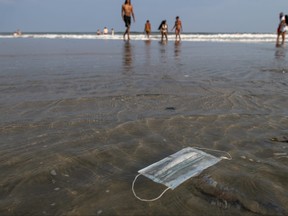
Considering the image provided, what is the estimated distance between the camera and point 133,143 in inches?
92.9

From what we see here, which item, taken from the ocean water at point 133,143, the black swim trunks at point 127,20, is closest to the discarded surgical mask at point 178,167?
the ocean water at point 133,143

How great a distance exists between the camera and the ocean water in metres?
1.61

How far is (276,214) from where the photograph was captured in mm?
1503

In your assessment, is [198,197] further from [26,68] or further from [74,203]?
[26,68]

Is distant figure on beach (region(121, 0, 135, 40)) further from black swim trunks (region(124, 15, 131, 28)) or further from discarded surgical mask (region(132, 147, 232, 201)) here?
discarded surgical mask (region(132, 147, 232, 201))

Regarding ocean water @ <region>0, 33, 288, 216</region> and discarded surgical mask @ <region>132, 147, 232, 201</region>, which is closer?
ocean water @ <region>0, 33, 288, 216</region>

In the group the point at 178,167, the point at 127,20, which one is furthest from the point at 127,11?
the point at 178,167

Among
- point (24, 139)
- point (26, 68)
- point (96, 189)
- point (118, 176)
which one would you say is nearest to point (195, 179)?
point (118, 176)

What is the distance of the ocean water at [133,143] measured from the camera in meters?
1.61

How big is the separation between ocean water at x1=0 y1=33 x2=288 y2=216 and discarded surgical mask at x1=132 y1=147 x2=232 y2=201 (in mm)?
54

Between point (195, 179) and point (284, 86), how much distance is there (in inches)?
125

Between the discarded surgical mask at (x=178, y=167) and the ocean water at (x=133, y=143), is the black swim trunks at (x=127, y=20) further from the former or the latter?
the discarded surgical mask at (x=178, y=167)

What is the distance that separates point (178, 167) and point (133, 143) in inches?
21.1

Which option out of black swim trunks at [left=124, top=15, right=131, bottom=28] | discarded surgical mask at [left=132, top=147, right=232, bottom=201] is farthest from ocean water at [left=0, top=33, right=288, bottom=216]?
black swim trunks at [left=124, top=15, right=131, bottom=28]
